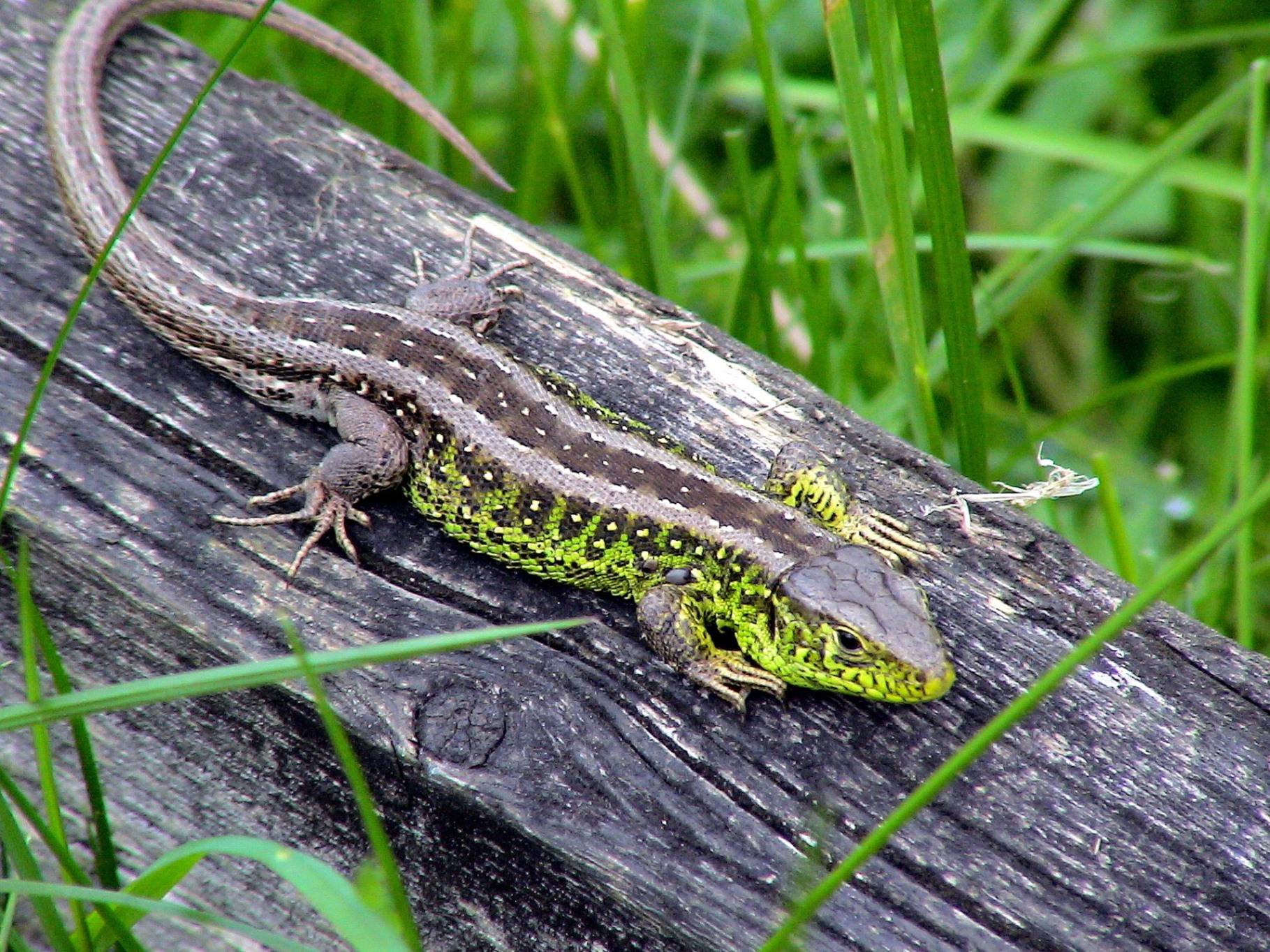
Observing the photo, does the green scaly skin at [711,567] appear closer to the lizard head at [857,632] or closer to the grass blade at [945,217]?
the lizard head at [857,632]

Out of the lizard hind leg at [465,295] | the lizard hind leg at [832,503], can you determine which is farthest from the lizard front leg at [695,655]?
the lizard hind leg at [465,295]

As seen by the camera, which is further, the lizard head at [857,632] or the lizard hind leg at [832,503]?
the lizard hind leg at [832,503]

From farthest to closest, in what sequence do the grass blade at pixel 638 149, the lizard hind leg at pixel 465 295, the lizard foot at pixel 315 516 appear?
the grass blade at pixel 638 149
the lizard hind leg at pixel 465 295
the lizard foot at pixel 315 516

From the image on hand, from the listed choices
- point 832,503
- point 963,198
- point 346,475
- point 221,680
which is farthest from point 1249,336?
point 221,680

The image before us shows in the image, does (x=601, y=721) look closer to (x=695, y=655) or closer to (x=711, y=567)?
(x=695, y=655)

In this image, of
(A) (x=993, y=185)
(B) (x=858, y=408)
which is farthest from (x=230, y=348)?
(A) (x=993, y=185)

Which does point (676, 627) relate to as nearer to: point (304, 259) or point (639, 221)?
point (304, 259)
